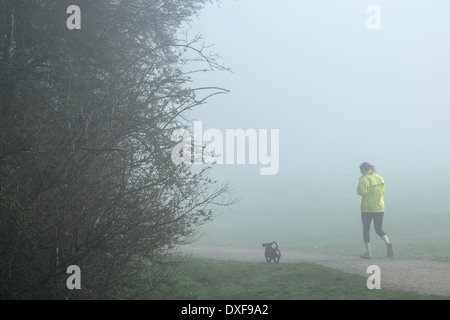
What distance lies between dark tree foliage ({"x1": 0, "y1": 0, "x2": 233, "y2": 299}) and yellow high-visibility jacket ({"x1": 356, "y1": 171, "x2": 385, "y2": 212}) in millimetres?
4879

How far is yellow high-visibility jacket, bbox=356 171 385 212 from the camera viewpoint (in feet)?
47.0

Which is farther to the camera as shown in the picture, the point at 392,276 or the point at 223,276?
the point at 223,276

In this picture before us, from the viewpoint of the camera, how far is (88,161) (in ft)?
27.4

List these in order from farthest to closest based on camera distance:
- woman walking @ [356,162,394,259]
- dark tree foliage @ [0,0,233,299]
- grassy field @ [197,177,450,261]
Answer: grassy field @ [197,177,450,261] < woman walking @ [356,162,394,259] < dark tree foliage @ [0,0,233,299]

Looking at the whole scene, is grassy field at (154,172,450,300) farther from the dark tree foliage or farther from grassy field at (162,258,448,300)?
the dark tree foliage

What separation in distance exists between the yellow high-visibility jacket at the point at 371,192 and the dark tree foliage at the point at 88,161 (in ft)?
16.0

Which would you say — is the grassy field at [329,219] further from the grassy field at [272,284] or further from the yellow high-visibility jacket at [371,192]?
the grassy field at [272,284]

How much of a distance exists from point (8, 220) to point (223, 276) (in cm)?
544

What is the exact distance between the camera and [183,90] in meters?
9.68

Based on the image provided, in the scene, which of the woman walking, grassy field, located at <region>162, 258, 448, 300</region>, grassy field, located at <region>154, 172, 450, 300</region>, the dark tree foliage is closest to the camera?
the dark tree foliage

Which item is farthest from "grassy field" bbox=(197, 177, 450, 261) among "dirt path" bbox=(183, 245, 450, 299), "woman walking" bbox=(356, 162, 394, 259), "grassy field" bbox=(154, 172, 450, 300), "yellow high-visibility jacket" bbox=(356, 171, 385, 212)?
"dirt path" bbox=(183, 245, 450, 299)
